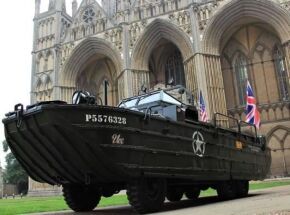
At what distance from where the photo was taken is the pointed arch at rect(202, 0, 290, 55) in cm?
2745

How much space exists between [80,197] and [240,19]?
25129mm

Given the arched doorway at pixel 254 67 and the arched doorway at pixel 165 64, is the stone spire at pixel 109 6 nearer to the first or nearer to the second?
the arched doorway at pixel 165 64

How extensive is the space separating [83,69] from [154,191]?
30.4m

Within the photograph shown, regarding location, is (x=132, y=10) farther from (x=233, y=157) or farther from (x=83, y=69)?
(x=233, y=157)

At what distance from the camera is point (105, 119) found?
6.66 meters

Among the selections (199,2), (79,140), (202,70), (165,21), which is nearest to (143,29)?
(165,21)

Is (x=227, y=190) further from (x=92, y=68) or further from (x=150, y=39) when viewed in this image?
(x=92, y=68)

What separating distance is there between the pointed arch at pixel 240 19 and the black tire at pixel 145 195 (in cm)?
2250

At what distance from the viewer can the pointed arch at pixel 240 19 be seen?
2745 cm

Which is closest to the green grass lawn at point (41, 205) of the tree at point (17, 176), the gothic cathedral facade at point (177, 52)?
the gothic cathedral facade at point (177, 52)

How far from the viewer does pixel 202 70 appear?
91.5 feet

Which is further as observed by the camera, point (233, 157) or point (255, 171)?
point (255, 171)

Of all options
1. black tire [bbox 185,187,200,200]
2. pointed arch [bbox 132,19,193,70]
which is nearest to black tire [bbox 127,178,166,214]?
black tire [bbox 185,187,200,200]

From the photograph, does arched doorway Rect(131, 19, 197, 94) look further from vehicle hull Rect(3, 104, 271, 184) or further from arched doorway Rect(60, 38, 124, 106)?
vehicle hull Rect(3, 104, 271, 184)
